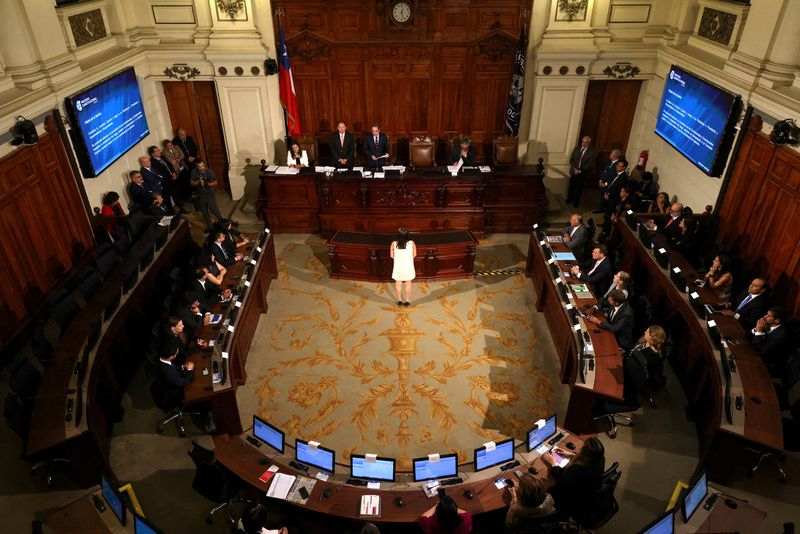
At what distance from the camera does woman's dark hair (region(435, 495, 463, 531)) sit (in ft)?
14.6

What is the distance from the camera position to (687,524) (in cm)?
474

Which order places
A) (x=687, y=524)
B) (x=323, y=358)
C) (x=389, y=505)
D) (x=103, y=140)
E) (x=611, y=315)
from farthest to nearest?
(x=103, y=140) < (x=323, y=358) < (x=611, y=315) < (x=389, y=505) < (x=687, y=524)

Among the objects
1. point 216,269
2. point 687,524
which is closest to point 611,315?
point 687,524

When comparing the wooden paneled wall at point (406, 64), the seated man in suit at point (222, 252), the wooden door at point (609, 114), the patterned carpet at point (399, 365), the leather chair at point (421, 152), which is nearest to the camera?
the patterned carpet at point (399, 365)

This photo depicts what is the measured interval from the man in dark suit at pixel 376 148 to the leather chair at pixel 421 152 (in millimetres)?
532

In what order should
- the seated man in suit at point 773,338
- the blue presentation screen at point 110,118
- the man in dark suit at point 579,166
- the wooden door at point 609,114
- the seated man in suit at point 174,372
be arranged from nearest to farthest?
1. the seated man in suit at point 174,372
2. the seated man in suit at point 773,338
3. the blue presentation screen at point 110,118
4. the man in dark suit at point 579,166
5. the wooden door at point 609,114

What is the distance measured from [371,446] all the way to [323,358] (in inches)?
68.4

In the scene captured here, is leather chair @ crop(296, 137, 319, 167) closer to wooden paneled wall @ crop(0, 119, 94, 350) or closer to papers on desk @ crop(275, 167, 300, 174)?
papers on desk @ crop(275, 167, 300, 174)

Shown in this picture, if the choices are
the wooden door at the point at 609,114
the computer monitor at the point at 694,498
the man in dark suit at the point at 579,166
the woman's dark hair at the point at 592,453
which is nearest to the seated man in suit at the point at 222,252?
the woman's dark hair at the point at 592,453

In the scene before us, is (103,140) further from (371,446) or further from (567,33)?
(567,33)

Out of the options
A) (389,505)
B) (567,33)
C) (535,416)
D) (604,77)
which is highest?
(567,33)

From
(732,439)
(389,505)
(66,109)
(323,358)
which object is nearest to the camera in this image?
(389,505)

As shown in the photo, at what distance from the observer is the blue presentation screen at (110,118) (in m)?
9.10

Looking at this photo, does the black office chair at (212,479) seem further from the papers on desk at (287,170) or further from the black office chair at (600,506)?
the papers on desk at (287,170)
